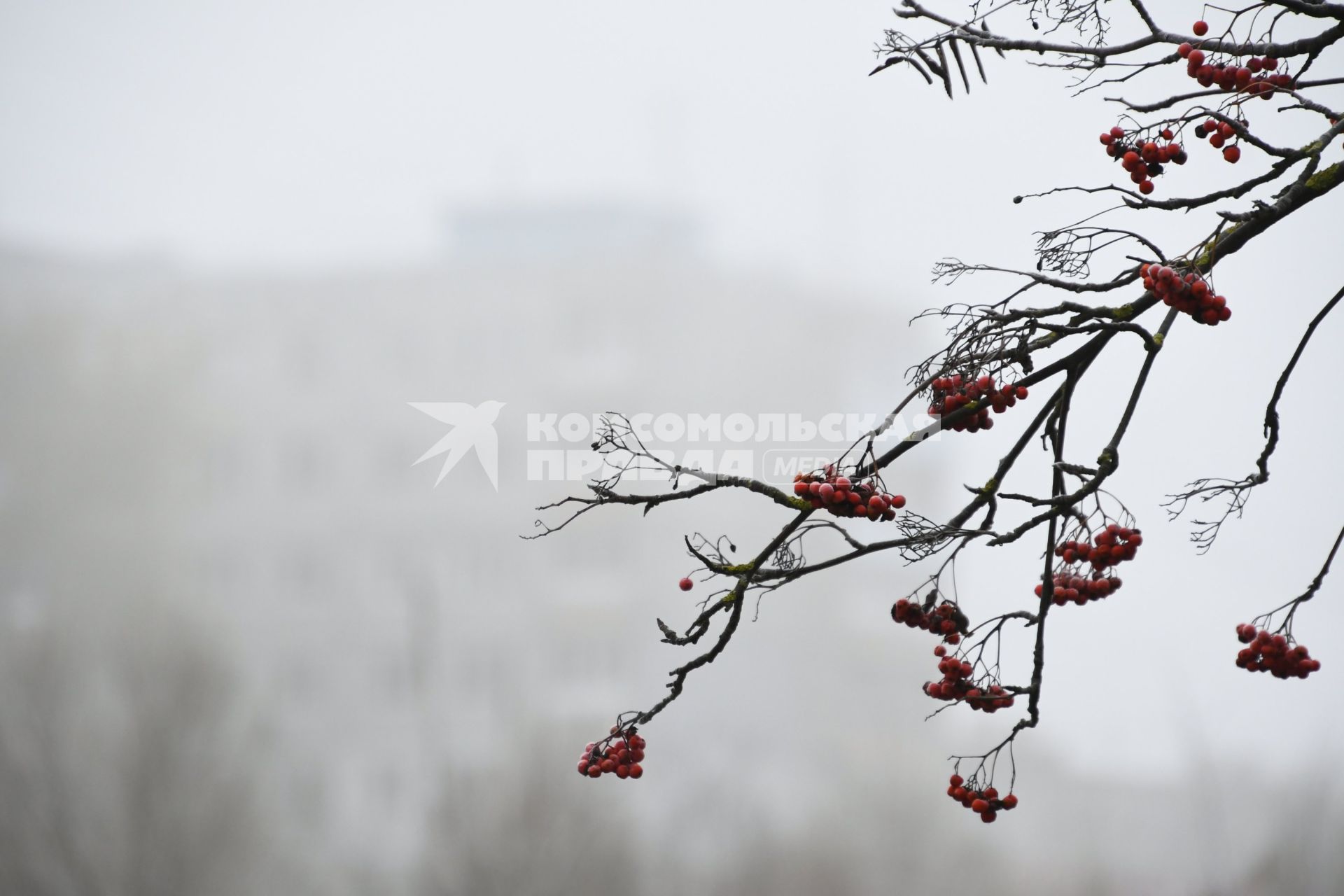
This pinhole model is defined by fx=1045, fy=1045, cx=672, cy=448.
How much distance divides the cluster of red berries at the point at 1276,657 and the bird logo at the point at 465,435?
1090 cm

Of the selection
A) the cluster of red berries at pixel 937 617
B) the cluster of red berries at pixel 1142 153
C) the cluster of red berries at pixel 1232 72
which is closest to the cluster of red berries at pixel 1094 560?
the cluster of red berries at pixel 937 617

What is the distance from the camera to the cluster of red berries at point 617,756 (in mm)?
1823

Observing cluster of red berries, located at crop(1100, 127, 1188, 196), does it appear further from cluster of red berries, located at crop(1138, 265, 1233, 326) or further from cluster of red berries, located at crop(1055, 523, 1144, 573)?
cluster of red berries, located at crop(1055, 523, 1144, 573)

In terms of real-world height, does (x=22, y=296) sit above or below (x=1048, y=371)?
above

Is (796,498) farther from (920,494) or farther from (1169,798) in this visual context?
(920,494)

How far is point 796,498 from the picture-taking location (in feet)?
5.43

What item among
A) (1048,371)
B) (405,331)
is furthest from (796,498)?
(405,331)

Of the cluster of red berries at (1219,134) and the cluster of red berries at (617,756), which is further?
the cluster of red berries at (617,756)

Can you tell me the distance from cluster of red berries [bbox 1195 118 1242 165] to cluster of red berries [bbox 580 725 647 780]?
135cm

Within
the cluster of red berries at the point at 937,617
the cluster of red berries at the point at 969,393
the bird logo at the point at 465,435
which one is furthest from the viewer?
the bird logo at the point at 465,435

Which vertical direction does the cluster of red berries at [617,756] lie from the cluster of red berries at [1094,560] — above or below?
below

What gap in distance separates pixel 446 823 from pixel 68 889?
3.30 m

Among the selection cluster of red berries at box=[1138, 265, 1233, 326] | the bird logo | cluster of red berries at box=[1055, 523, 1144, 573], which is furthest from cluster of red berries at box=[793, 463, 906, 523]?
the bird logo

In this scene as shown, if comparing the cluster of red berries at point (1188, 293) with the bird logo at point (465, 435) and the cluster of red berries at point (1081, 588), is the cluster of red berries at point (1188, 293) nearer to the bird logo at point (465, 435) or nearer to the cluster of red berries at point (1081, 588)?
the cluster of red berries at point (1081, 588)
